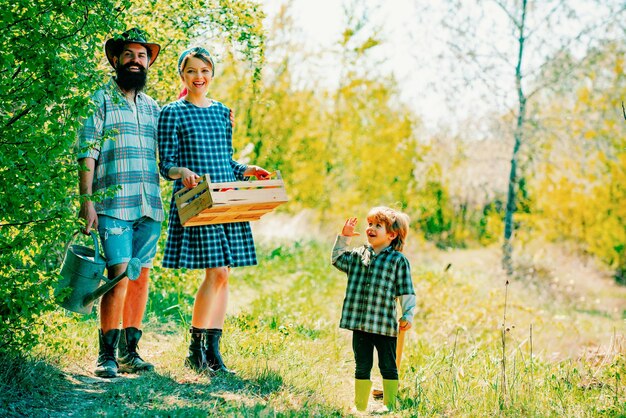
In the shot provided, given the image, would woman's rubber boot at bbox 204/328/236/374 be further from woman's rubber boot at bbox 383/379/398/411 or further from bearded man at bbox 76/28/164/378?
woman's rubber boot at bbox 383/379/398/411

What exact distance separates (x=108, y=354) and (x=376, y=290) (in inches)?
60.4

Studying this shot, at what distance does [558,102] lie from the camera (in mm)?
14312

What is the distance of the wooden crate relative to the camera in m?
3.72

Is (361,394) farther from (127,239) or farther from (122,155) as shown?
(122,155)

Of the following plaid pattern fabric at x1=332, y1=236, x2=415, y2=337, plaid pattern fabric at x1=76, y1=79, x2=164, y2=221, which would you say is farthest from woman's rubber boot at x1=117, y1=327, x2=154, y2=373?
plaid pattern fabric at x1=332, y1=236, x2=415, y2=337

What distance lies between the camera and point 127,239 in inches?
161

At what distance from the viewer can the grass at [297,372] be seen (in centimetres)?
367

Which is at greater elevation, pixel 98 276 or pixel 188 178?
pixel 188 178

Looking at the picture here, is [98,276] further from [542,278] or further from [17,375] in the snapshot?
[542,278]

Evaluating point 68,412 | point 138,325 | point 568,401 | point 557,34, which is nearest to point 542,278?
point 557,34

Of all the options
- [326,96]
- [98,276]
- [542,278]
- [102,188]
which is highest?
[326,96]

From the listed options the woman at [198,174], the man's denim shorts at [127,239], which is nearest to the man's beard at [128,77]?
the woman at [198,174]

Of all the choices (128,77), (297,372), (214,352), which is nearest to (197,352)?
(214,352)

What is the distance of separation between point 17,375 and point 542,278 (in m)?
9.90
